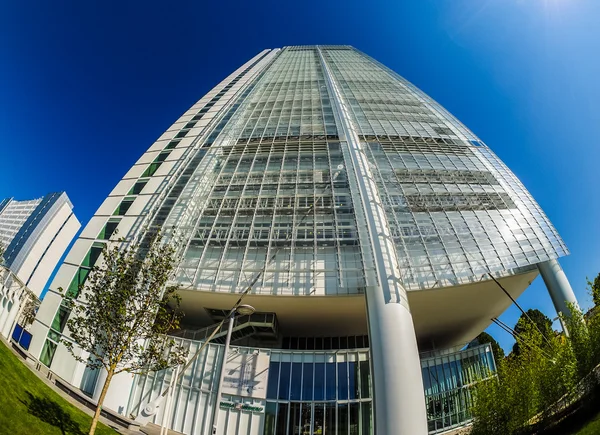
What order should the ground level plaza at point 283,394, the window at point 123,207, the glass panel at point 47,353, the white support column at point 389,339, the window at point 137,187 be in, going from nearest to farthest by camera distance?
the white support column at point 389,339
the ground level plaza at point 283,394
the glass panel at point 47,353
the window at point 123,207
the window at point 137,187

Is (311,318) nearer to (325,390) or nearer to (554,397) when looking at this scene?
(325,390)

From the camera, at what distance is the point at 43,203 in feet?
428

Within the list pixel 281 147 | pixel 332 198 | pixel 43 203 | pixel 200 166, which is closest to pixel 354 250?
pixel 332 198

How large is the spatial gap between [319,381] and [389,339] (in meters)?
6.30

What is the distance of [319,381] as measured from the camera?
54.7 ft

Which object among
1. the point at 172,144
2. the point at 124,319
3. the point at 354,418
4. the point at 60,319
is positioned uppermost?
the point at 172,144

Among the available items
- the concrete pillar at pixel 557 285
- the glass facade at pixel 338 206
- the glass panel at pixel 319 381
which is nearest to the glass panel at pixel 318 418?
the glass panel at pixel 319 381

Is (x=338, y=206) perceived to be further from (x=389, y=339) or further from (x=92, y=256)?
(x=92, y=256)

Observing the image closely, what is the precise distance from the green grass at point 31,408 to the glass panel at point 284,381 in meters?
8.13

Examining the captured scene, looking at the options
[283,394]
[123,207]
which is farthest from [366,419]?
[123,207]

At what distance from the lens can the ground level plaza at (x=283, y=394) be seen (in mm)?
15820

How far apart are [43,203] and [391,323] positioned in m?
167

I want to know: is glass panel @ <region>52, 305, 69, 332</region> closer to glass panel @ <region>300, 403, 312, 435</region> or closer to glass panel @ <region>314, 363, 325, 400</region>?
glass panel @ <region>300, 403, 312, 435</region>

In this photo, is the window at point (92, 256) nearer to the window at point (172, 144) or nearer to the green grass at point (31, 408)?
the green grass at point (31, 408)
